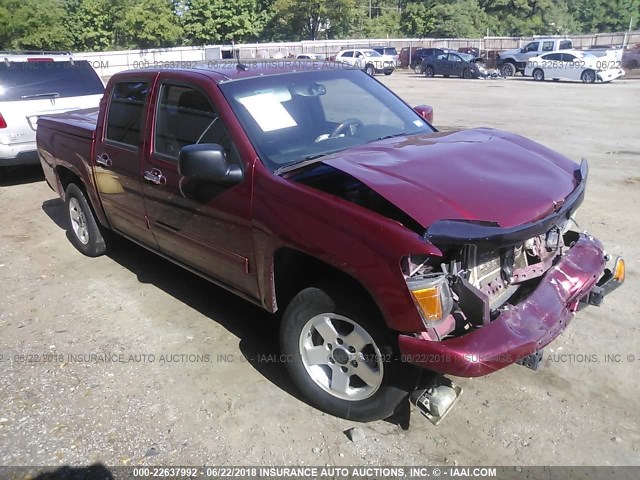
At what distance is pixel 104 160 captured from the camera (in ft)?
15.3

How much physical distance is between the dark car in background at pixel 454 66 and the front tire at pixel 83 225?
99.9 feet

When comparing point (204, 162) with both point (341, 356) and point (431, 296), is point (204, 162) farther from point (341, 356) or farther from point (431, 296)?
point (431, 296)

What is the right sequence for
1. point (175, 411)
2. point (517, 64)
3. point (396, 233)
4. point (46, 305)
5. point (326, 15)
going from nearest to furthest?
point (396, 233) < point (175, 411) < point (46, 305) < point (517, 64) < point (326, 15)

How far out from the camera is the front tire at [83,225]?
551 cm

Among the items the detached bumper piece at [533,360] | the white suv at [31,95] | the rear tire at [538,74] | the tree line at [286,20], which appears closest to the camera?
the detached bumper piece at [533,360]

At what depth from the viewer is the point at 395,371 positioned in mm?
2832

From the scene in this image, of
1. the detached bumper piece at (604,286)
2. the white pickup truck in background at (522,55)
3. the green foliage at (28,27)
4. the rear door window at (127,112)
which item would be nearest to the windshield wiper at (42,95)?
the rear door window at (127,112)

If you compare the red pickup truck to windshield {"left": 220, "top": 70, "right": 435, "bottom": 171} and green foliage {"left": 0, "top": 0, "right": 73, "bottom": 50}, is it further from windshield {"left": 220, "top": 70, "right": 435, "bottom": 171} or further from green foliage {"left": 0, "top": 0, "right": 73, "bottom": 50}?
green foliage {"left": 0, "top": 0, "right": 73, "bottom": 50}

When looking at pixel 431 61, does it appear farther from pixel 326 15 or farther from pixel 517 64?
pixel 326 15

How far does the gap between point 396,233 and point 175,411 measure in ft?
5.85

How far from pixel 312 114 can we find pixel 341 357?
167 cm

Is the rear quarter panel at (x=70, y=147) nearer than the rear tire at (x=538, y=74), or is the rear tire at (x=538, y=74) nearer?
the rear quarter panel at (x=70, y=147)

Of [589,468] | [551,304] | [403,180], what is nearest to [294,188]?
[403,180]

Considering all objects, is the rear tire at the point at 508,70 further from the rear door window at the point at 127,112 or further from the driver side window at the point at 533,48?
the rear door window at the point at 127,112
